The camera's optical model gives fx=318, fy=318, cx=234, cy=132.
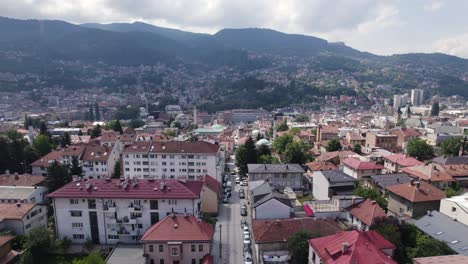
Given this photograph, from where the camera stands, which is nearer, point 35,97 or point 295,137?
point 295,137

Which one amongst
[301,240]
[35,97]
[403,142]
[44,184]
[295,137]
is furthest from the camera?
[35,97]

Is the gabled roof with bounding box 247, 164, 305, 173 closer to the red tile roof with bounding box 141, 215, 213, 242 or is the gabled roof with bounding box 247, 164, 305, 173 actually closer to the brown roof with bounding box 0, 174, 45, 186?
the red tile roof with bounding box 141, 215, 213, 242

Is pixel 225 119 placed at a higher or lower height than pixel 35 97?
lower

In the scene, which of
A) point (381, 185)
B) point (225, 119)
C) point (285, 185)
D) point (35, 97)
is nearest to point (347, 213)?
point (381, 185)

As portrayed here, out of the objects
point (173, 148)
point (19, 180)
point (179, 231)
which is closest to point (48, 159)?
point (19, 180)

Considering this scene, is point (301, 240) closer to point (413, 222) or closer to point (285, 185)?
point (413, 222)

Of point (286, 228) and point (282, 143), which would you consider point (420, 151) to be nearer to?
point (282, 143)

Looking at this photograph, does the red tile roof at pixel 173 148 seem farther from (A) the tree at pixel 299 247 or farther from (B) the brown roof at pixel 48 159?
(A) the tree at pixel 299 247

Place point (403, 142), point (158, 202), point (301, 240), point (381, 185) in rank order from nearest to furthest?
1. point (301, 240)
2. point (158, 202)
3. point (381, 185)
4. point (403, 142)
